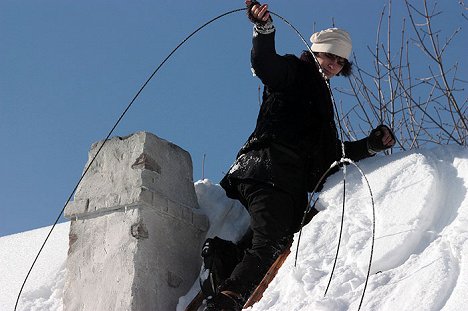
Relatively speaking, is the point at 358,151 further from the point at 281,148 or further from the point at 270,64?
the point at 270,64

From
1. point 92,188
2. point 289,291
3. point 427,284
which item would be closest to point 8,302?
point 92,188

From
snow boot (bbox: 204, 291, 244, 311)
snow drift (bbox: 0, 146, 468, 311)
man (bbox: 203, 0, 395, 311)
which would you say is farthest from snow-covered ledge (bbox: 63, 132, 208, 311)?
snow boot (bbox: 204, 291, 244, 311)

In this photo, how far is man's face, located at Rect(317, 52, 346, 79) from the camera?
13.8 ft

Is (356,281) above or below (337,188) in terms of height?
below

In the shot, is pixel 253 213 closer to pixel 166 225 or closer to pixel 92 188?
pixel 166 225

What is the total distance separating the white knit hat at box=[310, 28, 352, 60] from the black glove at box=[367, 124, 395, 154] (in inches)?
17.5

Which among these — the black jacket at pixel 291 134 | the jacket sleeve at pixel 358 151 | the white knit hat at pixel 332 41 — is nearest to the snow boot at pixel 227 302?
the black jacket at pixel 291 134

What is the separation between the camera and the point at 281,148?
3996mm

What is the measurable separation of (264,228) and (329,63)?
974 millimetres

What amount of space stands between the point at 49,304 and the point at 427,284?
2.28 meters

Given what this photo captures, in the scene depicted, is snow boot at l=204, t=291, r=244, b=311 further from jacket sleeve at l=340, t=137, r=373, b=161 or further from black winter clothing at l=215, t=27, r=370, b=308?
jacket sleeve at l=340, t=137, r=373, b=161

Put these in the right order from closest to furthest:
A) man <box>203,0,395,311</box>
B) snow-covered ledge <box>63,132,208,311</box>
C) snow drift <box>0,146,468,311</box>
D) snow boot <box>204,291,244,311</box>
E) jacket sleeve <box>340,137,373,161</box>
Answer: snow drift <box>0,146,468,311</box>
snow boot <box>204,291,244,311</box>
man <box>203,0,395,311</box>
snow-covered ledge <box>63,132,208,311</box>
jacket sleeve <box>340,137,373,161</box>

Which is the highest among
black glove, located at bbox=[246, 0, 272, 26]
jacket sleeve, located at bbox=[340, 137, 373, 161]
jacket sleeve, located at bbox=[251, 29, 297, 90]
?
black glove, located at bbox=[246, 0, 272, 26]

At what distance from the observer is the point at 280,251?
381 cm
